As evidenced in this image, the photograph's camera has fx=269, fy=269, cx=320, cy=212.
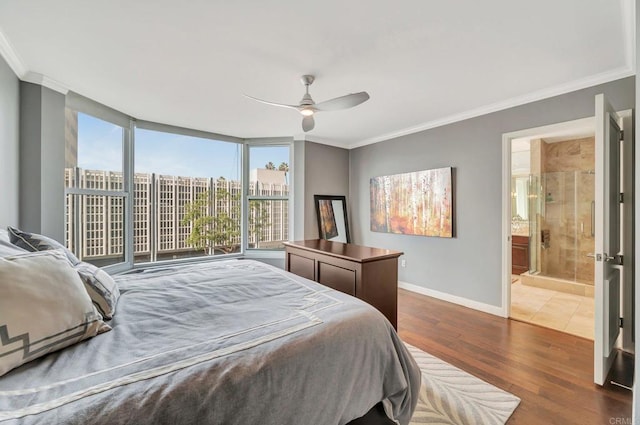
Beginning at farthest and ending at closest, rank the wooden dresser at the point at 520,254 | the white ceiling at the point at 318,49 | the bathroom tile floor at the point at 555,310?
the wooden dresser at the point at 520,254 → the bathroom tile floor at the point at 555,310 → the white ceiling at the point at 318,49

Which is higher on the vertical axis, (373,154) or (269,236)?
(373,154)

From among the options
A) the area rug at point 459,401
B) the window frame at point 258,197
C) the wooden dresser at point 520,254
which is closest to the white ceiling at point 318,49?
the window frame at point 258,197

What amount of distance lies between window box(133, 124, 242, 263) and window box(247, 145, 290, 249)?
21 cm

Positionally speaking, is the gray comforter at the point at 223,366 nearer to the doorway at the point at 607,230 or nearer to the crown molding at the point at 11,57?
the doorway at the point at 607,230

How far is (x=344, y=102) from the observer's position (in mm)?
2203

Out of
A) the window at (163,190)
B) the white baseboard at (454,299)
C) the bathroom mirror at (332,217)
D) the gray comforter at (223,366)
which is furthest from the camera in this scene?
the bathroom mirror at (332,217)

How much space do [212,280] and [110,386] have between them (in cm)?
104

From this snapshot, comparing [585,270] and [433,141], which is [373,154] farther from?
[585,270]

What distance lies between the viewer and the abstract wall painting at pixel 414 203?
3611mm

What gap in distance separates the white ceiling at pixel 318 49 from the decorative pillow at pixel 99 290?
59.8 inches

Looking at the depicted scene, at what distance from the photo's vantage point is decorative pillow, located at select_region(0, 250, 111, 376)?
2.83 feet

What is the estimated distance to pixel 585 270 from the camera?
423 centimetres

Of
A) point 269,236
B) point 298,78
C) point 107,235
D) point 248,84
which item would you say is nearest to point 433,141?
point 298,78

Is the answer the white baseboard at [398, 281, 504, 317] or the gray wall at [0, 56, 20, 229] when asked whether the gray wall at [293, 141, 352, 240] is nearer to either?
the white baseboard at [398, 281, 504, 317]
